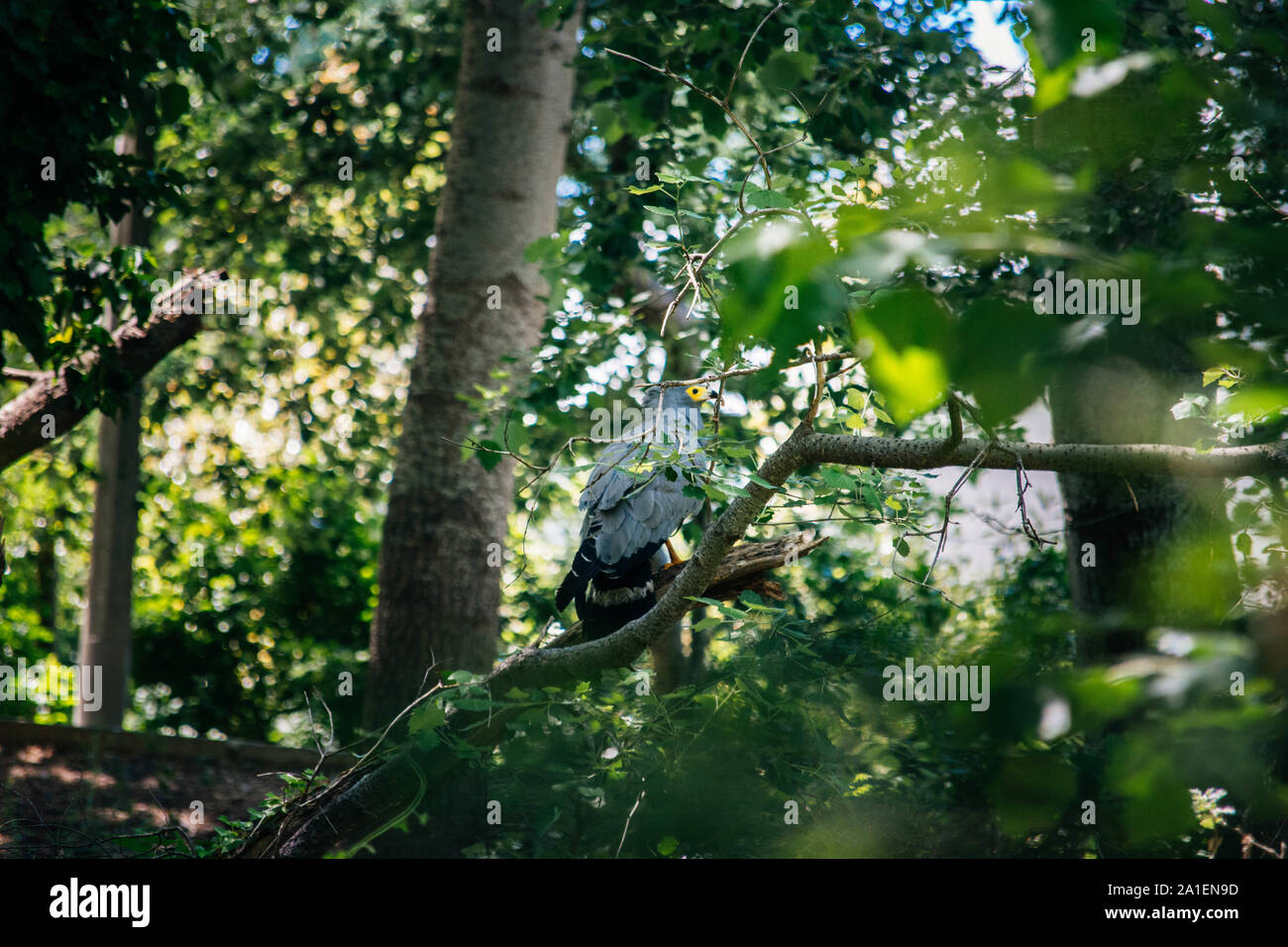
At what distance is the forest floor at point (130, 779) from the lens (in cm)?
507

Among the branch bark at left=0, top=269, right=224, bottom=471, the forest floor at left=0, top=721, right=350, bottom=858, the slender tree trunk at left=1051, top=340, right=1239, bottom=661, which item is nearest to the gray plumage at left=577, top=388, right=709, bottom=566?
the slender tree trunk at left=1051, top=340, right=1239, bottom=661

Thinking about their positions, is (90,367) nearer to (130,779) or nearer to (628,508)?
(628,508)

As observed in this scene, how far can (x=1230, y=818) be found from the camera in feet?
11.3

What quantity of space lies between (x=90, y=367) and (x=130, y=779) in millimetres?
3312

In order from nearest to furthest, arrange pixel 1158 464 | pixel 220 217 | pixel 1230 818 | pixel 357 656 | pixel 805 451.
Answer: pixel 1158 464 → pixel 805 451 → pixel 1230 818 → pixel 220 217 → pixel 357 656

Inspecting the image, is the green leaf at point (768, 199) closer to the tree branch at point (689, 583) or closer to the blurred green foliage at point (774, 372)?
the blurred green foliage at point (774, 372)

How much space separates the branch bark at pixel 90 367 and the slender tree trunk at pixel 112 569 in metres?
2.78

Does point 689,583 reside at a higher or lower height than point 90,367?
lower

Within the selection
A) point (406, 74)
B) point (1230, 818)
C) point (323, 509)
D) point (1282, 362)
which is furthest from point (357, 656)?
point (1282, 362)

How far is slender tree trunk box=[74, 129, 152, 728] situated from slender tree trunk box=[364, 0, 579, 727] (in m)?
2.95

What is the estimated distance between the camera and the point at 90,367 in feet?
12.6

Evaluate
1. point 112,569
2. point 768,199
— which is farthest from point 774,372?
point 112,569

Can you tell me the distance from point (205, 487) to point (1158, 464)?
296 inches
